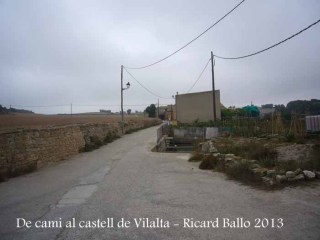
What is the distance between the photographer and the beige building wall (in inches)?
1441

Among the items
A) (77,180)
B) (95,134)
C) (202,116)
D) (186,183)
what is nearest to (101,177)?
(77,180)

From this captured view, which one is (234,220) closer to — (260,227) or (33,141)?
(260,227)

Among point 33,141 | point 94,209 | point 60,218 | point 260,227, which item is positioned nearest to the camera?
point 260,227

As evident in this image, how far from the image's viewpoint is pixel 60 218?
6367mm

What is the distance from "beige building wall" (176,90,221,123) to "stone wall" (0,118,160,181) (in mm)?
18796

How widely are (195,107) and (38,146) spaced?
2619 centimetres

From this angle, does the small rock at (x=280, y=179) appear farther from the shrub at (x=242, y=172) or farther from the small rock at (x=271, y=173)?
the shrub at (x=242, y=172)

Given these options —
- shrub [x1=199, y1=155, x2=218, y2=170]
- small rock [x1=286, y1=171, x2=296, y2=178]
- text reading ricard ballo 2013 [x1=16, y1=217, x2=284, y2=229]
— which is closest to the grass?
shrub [x1=199, y1=155, x2=218, y2=170]

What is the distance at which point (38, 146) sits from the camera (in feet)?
45.4

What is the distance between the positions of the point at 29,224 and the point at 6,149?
672 centimetres

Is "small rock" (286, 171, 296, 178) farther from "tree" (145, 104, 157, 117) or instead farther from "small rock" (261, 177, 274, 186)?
"tree" (145, 104, 157, 117)

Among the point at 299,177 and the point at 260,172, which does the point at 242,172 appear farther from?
the point at 299,177

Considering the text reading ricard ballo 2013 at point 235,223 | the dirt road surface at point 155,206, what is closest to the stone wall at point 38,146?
the dirt road surface at point 155,206

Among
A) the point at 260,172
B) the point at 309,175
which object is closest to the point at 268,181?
the point at 260,172
